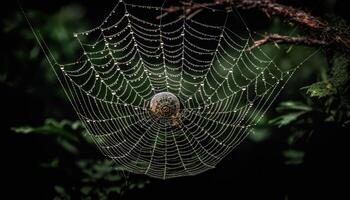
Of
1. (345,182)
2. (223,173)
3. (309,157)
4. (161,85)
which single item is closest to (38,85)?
(161,85)

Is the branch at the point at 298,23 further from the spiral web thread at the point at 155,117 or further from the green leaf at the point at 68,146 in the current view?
the green leaf at the point at 68,146

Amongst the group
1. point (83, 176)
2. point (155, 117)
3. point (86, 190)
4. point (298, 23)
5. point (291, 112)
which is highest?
point (155, 117)

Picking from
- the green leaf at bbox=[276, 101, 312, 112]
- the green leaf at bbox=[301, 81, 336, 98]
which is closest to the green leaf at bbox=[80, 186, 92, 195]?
the green leaf at bbox=[276, 101, 312, 112]

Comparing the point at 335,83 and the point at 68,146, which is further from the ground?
the point at 68,146

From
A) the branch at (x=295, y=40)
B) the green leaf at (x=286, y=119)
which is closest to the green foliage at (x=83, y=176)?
the green leaf at (x=286, y=119)

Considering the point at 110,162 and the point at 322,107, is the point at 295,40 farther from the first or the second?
the point at 110,162

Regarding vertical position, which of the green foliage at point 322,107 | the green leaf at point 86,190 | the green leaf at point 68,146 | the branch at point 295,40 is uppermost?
the green leaf at point 68,146

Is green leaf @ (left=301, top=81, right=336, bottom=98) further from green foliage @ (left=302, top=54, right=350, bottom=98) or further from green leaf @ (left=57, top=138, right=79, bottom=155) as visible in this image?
green leaf @ (left=57, top=138, right=79, bottom=155)

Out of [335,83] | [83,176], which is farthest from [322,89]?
[83,176]

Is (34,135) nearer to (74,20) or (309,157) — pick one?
(74,20)
